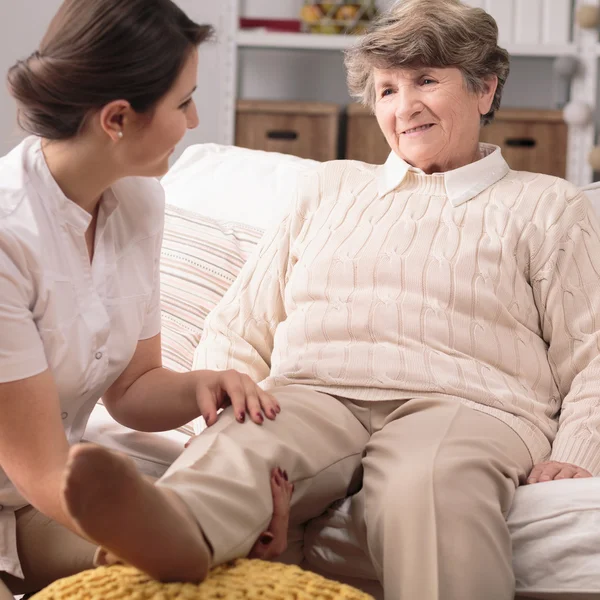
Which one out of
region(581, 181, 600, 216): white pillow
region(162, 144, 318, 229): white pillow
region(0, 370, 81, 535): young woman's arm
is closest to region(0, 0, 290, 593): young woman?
region(0, 370, 81, 535): young woman's arm

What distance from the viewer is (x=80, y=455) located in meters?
0.86

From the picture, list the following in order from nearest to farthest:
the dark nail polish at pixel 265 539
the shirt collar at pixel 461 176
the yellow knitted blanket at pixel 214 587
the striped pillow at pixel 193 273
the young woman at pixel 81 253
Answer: the yellow knitted blanket at pixel 214 587 < the young woman at pixel 81 253 < the dark nail polish at pixel 265 539 < the shirt collar at pixel 461 176 < the striped pillow at pixel 193 273

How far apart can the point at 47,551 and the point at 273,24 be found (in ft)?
9.69

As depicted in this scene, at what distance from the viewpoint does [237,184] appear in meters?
2.25

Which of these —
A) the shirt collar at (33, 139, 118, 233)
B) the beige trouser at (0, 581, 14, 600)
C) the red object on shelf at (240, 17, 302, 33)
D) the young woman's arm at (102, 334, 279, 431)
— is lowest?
the beige trouser at (0, 581, 14, 600)

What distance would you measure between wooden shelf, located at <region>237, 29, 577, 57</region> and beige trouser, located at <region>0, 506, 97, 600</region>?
2.77 m

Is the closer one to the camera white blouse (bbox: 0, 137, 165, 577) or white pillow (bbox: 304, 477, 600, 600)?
white blouse (bbox: 0, 137, 165, 577)

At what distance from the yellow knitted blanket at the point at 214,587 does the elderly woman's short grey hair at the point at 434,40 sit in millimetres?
1011

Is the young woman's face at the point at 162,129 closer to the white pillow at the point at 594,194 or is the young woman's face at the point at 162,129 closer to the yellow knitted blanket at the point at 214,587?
the yellow knitted blanket at the point at 214,587

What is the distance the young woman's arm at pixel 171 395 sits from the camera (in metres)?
1.31

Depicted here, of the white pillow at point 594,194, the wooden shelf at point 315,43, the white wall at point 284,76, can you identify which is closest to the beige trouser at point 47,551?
Result: the white pillow at point 594,194

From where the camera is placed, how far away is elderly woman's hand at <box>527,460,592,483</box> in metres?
1.39

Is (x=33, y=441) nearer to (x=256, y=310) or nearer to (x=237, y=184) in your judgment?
(x=256, y=310)

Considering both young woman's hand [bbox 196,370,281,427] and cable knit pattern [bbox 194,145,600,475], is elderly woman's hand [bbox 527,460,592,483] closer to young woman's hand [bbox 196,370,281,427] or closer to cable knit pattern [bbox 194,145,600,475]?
cable knit pattern [bbox 194,145,600,475]
